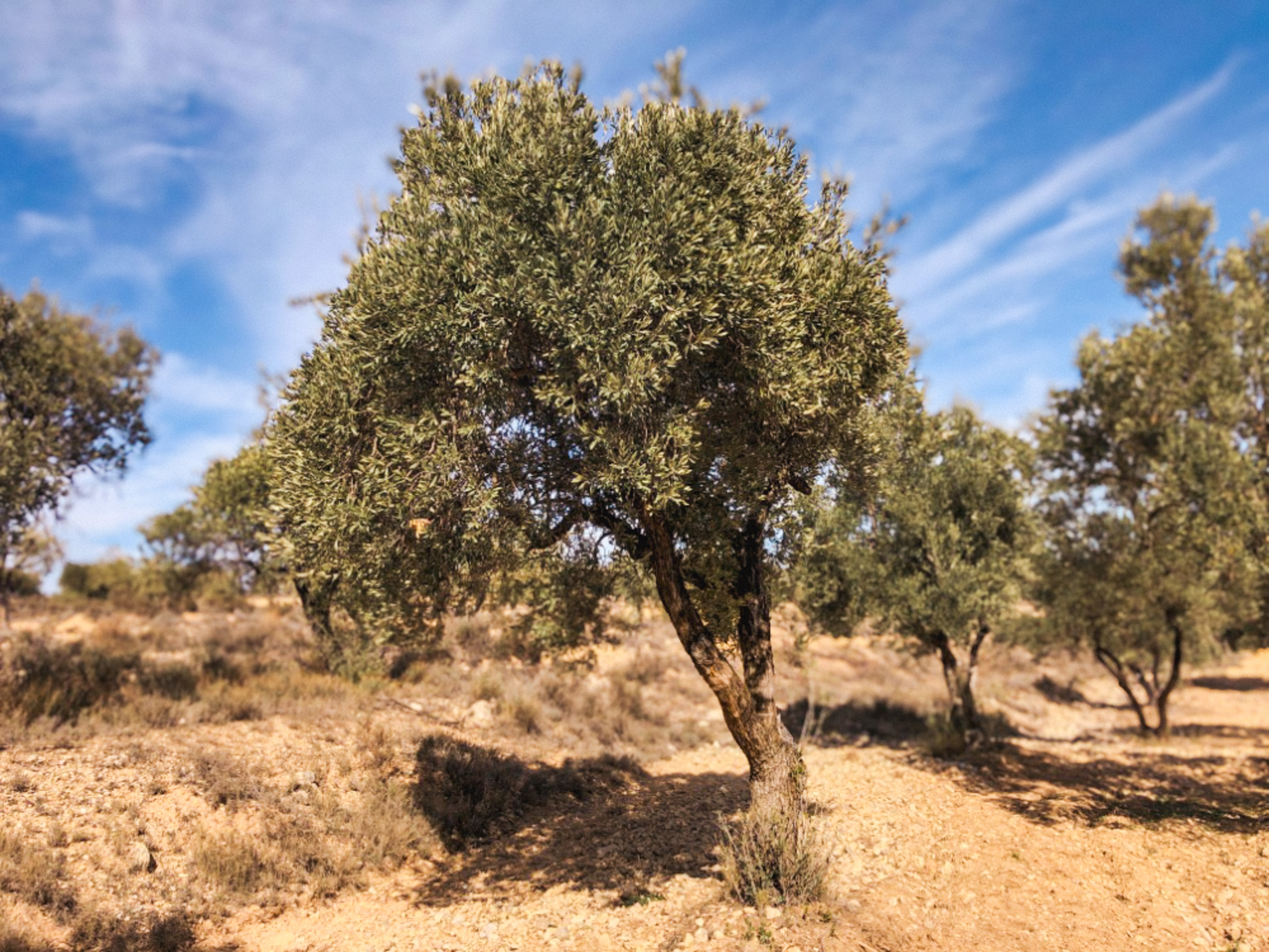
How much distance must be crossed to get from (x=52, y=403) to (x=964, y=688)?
29.5 metres

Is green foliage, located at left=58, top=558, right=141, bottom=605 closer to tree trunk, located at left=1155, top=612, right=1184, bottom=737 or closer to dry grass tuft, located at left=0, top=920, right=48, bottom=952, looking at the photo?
dry grass tuft, located at left=0, top=920, right=48, bottom=952

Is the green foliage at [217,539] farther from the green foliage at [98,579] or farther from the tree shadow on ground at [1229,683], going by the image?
the tree shadow on ground at [1229,683]

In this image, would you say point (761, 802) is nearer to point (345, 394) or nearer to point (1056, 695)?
point (345, 394)

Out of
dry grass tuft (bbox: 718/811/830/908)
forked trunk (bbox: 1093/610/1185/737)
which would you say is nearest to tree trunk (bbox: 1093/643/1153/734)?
forked trunk (bbox: 1093/610/1185/737)

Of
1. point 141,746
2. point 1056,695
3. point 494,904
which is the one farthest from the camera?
point 1056,695

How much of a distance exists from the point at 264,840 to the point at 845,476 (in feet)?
40.5

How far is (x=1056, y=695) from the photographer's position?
4131 cm

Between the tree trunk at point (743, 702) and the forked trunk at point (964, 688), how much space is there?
12345mm

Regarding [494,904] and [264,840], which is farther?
[264,840]

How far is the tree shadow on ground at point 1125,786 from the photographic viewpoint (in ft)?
49.7

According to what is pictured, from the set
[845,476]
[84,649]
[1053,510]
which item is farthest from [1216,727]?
[84,649]

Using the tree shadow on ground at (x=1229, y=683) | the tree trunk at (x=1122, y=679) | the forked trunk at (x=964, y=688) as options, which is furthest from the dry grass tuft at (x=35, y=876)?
the tree shadow on ground at (x=1229, y=683)

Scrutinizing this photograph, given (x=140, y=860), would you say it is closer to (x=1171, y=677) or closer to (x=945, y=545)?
(x=945, y=545)

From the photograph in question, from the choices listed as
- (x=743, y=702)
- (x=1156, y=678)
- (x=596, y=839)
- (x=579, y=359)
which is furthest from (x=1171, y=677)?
(x=579, y=359)
